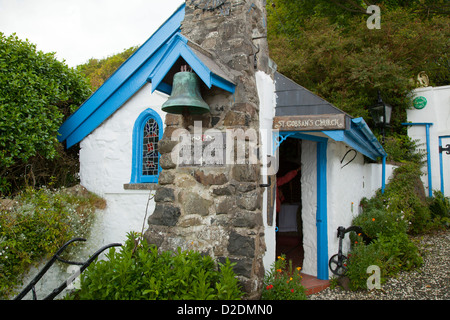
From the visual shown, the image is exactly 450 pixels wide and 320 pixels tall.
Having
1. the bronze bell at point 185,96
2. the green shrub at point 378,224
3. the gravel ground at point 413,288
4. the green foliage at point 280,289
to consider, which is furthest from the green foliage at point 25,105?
the green shrub at point 378,224

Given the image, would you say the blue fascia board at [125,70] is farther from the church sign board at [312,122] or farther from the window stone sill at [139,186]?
the church sign board at [312,122]

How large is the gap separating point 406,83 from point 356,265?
266 inches

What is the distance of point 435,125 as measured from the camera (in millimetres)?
9961

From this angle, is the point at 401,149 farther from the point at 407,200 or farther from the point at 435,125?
the point at 407,200

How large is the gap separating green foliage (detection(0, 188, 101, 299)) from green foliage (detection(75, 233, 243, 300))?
1.79m

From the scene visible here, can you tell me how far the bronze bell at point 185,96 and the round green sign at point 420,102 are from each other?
9184 millimetres

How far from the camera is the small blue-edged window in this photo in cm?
602

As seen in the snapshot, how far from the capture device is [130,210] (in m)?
5.93

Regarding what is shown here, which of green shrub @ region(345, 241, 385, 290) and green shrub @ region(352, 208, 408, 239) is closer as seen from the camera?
green shrub @ region(345, 241, 385, 290)

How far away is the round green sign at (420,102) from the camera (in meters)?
10.1

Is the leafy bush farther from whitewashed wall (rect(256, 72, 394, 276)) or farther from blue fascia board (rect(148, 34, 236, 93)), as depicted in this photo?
blue fascia board (rect(148, 34, 236, 93))

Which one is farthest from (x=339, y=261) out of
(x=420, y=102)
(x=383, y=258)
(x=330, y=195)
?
(x=420, y=102)

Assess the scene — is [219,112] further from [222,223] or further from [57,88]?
[57,88]

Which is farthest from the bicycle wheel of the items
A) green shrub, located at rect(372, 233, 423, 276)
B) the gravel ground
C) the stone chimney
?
the stone chimney
